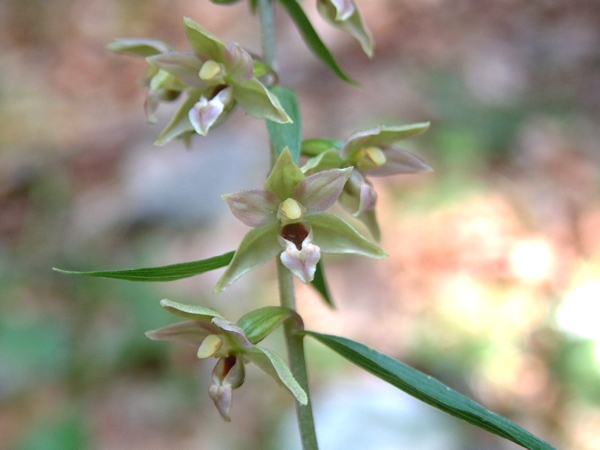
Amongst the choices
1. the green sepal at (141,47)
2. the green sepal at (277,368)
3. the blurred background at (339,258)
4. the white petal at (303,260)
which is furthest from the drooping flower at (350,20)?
the blurred background at (339,258)

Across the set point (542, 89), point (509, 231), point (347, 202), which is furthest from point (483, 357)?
point (542, 89)

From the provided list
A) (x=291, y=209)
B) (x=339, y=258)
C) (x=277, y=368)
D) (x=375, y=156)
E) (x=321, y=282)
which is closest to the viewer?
(x=277, y=368)

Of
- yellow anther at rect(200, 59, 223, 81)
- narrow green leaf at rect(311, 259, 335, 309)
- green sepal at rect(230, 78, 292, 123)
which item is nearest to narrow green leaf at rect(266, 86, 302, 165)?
green sepal at rect(230, 78, 292, 123)

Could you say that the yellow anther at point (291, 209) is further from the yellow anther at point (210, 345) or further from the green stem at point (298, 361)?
the yellow anther at point (210, 345)

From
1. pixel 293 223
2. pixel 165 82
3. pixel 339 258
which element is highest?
pixel 165 82

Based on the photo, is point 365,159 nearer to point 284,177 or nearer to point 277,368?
point 284,177

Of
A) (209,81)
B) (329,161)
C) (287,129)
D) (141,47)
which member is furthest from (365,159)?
(141,47)
